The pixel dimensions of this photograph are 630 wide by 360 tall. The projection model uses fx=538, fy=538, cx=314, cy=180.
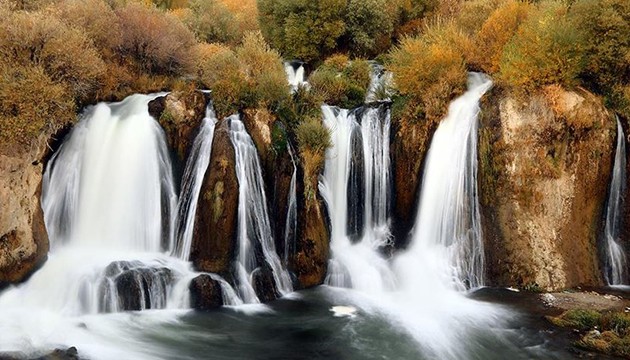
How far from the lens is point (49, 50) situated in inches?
522

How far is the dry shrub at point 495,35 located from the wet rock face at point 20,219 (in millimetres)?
12833

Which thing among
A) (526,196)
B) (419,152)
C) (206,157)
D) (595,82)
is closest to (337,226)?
(419,152)

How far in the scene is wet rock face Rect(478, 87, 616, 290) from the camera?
13844 mm

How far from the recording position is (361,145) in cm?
1568

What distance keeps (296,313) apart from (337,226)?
3525 millimetres

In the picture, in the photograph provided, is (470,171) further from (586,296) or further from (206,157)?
(206,157)

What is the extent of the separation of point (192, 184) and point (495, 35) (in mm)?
10378

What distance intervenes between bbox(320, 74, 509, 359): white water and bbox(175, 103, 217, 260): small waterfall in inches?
134

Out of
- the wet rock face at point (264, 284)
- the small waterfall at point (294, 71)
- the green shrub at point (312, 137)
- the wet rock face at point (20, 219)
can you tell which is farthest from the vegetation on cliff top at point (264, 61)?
the wet rock face at point (264, 284)

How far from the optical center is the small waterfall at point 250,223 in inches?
523

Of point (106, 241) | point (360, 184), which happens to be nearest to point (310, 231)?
point (360, 184)

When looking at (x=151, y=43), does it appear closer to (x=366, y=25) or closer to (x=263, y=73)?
(x=263, y=73)

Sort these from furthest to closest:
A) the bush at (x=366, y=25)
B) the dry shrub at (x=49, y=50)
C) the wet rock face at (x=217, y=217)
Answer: the bush at (x=366, y=25), the wet rock face at (x=217, y=217), the dry shrub at (x=49, y=50)

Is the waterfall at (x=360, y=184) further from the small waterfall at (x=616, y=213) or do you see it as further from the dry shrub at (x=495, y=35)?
the small waterfall at (x=616, y=213)
